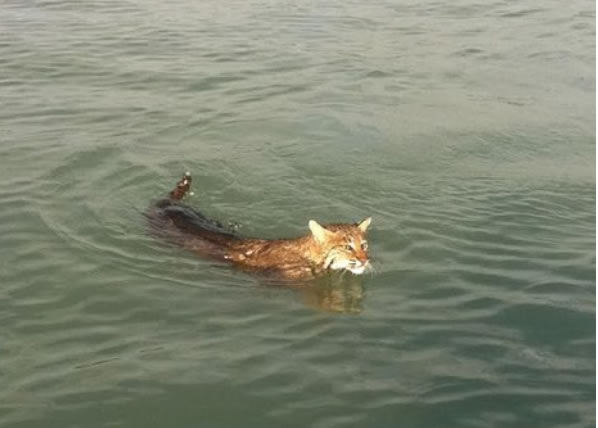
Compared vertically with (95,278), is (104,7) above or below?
above

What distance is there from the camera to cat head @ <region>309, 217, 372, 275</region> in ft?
28.5

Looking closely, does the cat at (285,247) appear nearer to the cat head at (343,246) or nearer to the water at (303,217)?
the cat head at (343,246)

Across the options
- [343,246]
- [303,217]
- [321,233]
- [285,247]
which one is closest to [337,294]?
[343,246]

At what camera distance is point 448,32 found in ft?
63.9

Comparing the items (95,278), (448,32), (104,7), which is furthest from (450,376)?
(104,7)

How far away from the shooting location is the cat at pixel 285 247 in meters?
8.76

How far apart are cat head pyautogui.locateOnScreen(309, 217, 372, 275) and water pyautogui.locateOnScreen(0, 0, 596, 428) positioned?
0.26m

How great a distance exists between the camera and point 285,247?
9078 mm

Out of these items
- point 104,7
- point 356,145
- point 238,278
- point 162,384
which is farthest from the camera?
point 104,7

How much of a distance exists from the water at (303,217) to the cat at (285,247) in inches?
7.1

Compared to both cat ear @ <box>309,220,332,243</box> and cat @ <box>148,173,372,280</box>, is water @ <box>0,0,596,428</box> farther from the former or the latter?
cat ear @ <box>309,220,332,243</box>

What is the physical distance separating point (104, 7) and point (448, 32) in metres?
8.13

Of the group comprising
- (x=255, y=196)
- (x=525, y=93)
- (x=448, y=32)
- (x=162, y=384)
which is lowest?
(x=162, y=384)

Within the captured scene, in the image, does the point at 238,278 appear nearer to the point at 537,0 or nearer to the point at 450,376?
the point at 450,376
